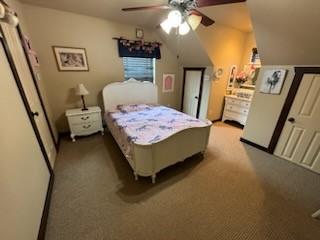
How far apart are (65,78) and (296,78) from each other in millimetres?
4370

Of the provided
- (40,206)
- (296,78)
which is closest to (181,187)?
(40,206)

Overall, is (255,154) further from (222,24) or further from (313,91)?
(222,24)

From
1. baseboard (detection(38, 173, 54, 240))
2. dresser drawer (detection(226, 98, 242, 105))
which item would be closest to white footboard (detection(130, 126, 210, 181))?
Result: baseboard (detection(38, 173, 54, 240))

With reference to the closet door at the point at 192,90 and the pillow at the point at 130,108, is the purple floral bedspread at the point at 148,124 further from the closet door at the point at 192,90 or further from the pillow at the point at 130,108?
the closet door at the point at 192,90

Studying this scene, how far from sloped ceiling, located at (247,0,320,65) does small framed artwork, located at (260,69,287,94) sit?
0.16 m

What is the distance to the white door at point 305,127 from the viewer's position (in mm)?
2301

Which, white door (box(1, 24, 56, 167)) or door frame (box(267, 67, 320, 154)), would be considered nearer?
white door (box(1, 24, 56, 167))

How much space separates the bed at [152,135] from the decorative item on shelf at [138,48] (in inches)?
31.8

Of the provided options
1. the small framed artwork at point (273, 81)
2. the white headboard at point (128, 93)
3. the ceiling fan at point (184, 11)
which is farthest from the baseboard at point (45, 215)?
the small framed artwork at point (273, 81)

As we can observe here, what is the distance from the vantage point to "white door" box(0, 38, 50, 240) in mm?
1079

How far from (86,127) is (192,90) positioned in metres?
3.14

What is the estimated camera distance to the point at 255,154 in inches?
115

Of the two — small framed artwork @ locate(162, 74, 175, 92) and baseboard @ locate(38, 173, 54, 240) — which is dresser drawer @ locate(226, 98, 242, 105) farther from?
baseboard @ locate(38, 173, 54, 240)

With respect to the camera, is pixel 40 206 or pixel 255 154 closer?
pixel 40 206
